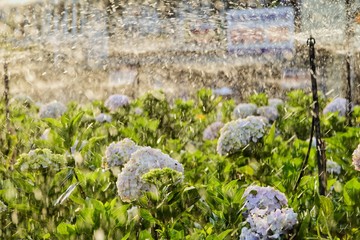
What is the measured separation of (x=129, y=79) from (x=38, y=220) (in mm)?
6824

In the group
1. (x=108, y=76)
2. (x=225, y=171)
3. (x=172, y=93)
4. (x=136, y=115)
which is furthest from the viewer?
(x=108, y=76)

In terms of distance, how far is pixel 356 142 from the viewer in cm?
237

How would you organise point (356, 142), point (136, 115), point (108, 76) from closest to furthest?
point (356, 142)
point (136, 115)
point (108, 76)

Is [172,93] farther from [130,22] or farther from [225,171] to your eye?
[225,171]

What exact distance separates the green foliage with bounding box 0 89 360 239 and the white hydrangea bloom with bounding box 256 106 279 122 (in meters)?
0.60

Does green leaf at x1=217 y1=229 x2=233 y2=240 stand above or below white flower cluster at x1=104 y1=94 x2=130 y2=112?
above

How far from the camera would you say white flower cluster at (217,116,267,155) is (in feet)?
7.09

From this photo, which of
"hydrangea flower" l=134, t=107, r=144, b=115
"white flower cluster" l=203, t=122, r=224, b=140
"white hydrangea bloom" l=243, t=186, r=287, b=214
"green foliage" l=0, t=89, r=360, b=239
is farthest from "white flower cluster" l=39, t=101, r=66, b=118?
"white hydrangea bloom" l=243, t=186, r=287, b=214

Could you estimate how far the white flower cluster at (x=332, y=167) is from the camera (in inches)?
87.9

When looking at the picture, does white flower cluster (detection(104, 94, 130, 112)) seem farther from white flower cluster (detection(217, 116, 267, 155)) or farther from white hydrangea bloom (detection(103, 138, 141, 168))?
white hydrangea bloom (detection(103, 138, 141, 168))

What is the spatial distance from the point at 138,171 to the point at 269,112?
1788 millimetres

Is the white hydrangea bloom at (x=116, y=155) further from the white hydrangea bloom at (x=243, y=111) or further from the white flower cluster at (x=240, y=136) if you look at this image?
the white hydrangea bloom at (x=243, y=111)

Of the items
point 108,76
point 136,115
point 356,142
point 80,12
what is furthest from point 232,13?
point 356,142

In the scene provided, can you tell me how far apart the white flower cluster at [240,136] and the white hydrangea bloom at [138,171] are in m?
0.41
